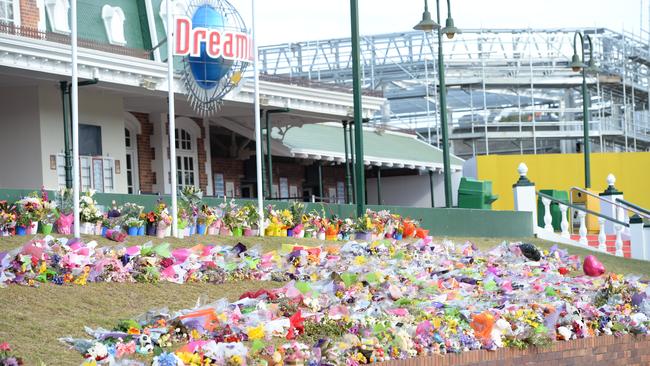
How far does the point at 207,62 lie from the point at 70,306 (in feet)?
36.0

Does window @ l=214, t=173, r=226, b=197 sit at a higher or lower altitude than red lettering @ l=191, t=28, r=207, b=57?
lower

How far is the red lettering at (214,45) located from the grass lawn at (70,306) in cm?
693

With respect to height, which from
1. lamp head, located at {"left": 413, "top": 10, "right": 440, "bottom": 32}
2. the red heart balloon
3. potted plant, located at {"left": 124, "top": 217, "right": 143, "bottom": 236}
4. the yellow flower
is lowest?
the red heart balloon

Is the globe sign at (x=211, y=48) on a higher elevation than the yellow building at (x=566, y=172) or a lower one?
higher

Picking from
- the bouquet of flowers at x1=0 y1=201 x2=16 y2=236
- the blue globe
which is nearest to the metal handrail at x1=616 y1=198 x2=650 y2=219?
the blue globe

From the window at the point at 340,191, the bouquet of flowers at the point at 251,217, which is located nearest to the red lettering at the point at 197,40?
the bouquet of flowers at the point at 251,217

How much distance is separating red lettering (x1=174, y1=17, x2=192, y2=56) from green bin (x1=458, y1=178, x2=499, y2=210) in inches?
562

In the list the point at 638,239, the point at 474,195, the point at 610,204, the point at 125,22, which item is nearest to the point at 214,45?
the point at 125,22

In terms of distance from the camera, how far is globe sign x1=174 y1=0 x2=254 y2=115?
21906 millimetres

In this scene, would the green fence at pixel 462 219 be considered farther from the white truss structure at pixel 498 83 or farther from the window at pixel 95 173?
the white truss structure at pixel 498 83

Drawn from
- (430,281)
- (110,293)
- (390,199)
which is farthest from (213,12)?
(390,199)

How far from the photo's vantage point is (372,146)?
41656 millimetres

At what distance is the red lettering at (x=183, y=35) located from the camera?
21.6m

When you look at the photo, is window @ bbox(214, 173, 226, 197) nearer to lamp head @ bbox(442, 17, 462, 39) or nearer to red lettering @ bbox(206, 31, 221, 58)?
lamp head @ bbox(442, 17, 462, 39)
